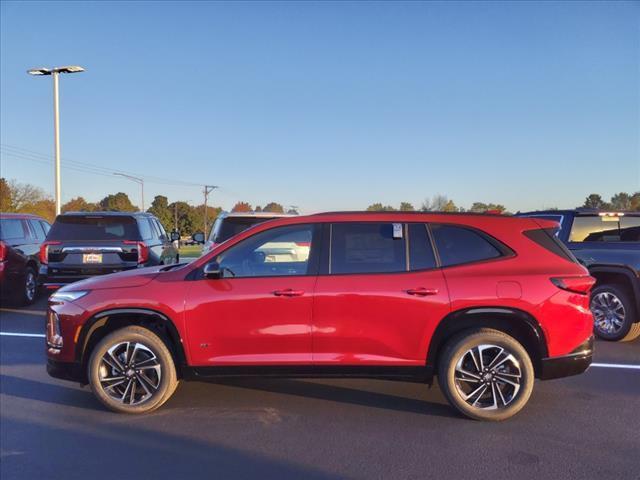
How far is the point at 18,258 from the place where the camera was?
9742mm

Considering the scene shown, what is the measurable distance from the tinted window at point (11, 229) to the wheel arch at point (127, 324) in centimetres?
660

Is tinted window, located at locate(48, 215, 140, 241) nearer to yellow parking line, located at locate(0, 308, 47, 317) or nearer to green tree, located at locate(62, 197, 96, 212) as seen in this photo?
yellow parking line, located at locate(0, 308, 47, 317)

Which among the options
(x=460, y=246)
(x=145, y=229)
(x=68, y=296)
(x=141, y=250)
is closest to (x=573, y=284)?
(x=460, y=246)

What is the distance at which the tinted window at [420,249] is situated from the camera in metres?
4.33

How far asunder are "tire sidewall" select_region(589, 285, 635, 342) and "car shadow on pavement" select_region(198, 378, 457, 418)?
3.50 m

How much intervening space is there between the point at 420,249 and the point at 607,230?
14.7 ft

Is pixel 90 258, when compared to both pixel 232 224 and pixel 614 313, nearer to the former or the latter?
pixel 232 224

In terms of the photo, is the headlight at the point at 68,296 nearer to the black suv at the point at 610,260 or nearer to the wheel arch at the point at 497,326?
the wheel arch at the point at 497,326

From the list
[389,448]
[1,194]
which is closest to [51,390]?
[389,448]

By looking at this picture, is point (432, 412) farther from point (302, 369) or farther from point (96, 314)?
point (96, 314)

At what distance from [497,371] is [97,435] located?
11.0 feet

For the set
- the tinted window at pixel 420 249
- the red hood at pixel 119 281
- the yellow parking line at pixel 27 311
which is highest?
the tinted window at pixel 420 249

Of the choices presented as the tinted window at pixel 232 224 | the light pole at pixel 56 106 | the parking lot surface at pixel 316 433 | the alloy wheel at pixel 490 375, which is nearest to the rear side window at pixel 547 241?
the alloy wheel at pixel 490 375

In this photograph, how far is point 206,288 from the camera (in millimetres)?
4312
